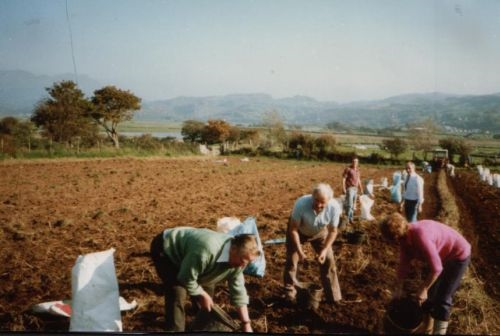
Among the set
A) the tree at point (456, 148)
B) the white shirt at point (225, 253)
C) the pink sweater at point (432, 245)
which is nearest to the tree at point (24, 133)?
the white shirt at point (225, 253)

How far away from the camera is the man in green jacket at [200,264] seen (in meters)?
2.71

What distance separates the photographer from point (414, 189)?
7.20 meters

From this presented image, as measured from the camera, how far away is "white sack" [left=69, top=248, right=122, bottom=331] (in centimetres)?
317

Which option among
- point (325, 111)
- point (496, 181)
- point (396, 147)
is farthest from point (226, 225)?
point (325, 111)

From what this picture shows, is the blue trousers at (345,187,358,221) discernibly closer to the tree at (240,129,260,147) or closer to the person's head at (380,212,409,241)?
the person's head at (380,212,409,241)

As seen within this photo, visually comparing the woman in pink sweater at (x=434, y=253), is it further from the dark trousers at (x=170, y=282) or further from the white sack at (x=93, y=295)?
the white sack at (x=93, y=295)

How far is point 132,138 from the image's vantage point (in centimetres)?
3338

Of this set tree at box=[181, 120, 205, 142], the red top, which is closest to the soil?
the red top

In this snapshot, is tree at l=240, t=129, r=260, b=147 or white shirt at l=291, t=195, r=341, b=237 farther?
tree at l=240, t=129, r=260, b=147

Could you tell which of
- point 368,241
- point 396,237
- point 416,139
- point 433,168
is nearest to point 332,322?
point 396,237

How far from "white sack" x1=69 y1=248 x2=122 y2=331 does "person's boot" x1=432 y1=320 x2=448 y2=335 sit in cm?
306

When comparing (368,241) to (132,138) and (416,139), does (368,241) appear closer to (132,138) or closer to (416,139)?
(132,138)

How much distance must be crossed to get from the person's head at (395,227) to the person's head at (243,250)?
124 cm

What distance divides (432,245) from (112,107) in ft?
112
